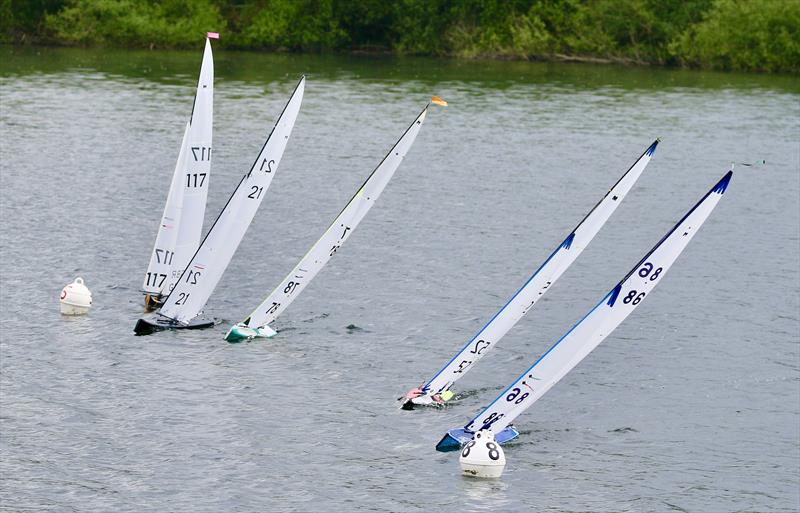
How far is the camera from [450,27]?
123 m

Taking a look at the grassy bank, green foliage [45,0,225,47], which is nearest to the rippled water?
the grassy bank

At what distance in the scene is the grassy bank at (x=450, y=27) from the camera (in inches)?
4163

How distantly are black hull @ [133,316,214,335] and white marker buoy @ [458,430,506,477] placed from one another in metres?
11.1

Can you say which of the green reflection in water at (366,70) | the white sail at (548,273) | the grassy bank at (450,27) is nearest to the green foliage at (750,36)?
the grassy bank at (450,27)

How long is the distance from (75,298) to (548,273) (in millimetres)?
14372

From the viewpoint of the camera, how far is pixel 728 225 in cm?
4747

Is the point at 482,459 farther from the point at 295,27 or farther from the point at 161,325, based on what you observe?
the point at 295,27

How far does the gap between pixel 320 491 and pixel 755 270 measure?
2199 centimetres

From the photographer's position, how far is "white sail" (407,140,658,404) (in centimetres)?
2459

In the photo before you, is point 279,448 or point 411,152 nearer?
point 279,448

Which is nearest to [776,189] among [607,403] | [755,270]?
[755,270]

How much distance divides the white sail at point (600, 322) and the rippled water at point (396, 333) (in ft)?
3.30

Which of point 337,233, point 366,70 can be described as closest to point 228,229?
point 337,233

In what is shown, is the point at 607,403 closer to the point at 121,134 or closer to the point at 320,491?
the point at 320,491
